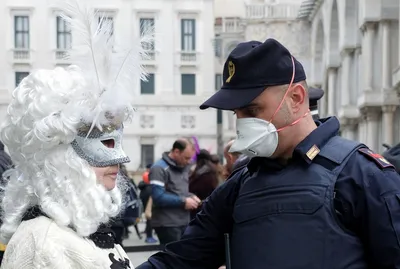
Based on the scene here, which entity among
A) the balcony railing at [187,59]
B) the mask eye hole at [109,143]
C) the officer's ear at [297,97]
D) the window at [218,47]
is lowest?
the mask eye hole at [109,143]

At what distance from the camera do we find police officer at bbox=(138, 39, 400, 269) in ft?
9.21

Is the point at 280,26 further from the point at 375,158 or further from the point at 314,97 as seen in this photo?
the point at 375,158

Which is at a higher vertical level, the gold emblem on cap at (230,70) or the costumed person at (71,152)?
the gold emblem on cap at (230,70)

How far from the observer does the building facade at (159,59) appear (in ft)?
149

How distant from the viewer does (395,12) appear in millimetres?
21984

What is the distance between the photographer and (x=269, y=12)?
132 ft

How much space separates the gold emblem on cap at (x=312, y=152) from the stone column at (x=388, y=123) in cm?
1990

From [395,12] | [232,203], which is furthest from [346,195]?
[395,12]

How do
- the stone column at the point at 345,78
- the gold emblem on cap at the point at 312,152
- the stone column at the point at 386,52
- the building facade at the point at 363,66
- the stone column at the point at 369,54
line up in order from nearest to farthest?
the gold emblem on cap at the point at 312,152 < the stone column at the point at 386,52 < the building facade at the point at 363,66 < the stone column at the point at 369,54 < the stone column at the point at 345,78

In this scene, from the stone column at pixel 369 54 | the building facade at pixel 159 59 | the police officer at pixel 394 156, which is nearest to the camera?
the police officer at pixel 394 156

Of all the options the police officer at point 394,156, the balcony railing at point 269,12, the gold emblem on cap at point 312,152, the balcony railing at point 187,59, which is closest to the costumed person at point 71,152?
the gold emblem on cap at point 312,152

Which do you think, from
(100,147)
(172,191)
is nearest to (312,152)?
(100,147)

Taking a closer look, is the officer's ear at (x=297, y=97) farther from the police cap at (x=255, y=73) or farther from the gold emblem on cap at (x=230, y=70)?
the gold emblem on cap at (x=230, y=70)

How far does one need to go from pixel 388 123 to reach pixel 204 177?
13959 millimetres
